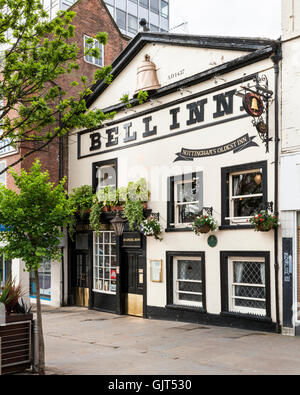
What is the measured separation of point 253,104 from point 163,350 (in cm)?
643

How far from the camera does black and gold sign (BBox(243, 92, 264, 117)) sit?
1169 centimetres

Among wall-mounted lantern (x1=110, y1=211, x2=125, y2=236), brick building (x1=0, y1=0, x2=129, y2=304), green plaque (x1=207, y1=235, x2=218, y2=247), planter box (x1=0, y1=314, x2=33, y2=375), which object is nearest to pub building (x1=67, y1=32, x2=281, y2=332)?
green plaque (x1=207, y1=235, x2=218, y2=247)

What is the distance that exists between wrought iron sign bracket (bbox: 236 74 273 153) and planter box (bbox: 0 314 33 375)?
7265 mm

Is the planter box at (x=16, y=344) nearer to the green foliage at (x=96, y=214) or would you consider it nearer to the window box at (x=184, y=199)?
the window box at (x=184, y=199)

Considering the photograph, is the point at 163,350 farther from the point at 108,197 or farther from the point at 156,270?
the point at 108,197

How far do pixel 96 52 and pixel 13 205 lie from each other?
209 inches

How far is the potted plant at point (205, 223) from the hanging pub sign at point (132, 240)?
3.17 meters

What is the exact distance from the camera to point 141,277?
16.1 meters

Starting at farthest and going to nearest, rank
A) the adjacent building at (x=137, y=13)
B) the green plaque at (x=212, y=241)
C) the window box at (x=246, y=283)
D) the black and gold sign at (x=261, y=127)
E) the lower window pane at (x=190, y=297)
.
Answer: the adjacent building at (x=137, y=13) < the lower window pane at (x=190, y=297) < the green plaque at (x=212, y=241) < the window box at (x=246, y=283) < the black and gold sign at (x=261, y=127)

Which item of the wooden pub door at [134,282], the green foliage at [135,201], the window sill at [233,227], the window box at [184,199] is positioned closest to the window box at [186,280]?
the window box at [184,199]

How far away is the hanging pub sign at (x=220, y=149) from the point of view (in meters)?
13.0

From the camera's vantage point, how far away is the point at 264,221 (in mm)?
11734

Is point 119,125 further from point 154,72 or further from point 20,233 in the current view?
point 20,233
